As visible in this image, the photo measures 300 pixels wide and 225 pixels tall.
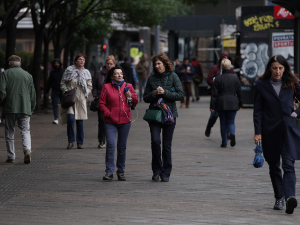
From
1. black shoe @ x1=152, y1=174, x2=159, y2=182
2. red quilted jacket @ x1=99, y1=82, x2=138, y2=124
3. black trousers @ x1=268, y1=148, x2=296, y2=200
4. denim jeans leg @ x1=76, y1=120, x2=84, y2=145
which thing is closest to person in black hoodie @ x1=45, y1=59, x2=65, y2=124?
denim jeans leg @ x1=76, y1=120, x2=84, y2=145

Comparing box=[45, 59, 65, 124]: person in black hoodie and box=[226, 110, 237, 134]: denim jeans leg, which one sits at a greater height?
box=[45, 59, 65, 124]: person in black hoodie

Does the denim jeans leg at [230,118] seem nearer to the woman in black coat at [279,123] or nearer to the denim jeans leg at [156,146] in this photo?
the denim jeans leg at [156,146]

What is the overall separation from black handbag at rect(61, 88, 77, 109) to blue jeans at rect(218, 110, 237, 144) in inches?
Answer: 111

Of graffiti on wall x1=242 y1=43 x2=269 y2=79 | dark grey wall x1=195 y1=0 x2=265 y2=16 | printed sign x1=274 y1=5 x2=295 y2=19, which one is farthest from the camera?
dark grey wall x1=195 y1=0 x2=265 y2=16

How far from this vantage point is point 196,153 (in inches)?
412

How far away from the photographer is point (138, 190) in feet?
23.1

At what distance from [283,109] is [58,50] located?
1694 centimetres

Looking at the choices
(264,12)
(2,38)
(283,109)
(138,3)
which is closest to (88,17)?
(138,3)

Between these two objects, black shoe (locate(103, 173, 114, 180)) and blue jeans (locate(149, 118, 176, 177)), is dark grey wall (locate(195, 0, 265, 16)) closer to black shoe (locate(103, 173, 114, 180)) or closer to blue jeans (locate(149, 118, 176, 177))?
blue jeans (locate(149, 118, 176, 177))

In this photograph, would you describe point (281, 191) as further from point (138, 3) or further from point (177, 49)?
point (177, 49)

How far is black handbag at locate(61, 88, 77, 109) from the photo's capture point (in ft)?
36.0

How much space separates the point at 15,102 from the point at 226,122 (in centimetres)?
423

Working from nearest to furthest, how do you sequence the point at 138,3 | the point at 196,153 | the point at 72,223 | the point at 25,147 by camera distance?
the point at 72,223, the point at 25,147, the point at 196,153, the point at 138,3

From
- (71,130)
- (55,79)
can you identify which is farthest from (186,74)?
(71,130)
